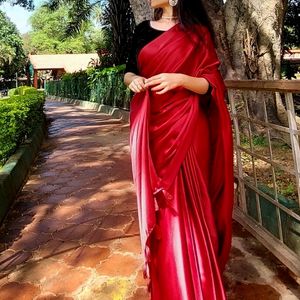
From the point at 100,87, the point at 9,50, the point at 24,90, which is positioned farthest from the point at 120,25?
the point at 9,50

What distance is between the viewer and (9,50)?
36469 mm

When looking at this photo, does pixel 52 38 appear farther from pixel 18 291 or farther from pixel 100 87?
pixel 18 291

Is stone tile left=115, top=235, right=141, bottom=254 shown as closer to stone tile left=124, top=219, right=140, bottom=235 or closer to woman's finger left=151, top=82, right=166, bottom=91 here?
stone tile left=124, top=219, right=140, bottom=235

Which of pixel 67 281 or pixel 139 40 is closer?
pixel 139 40

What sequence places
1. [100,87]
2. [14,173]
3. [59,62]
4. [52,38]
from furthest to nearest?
[52,38], [59,62], [100,87], [14,173]

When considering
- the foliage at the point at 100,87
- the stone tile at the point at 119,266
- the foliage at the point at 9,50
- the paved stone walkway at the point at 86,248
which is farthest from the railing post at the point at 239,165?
the foliage at the point at 9,50

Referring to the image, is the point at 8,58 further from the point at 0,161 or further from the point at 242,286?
the point at 242,286

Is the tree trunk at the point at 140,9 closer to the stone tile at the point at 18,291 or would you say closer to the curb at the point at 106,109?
the stone tile at the point at 18,291

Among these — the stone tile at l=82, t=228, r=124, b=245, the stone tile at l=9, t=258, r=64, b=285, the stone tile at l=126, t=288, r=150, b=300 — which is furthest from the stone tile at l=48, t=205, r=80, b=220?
the stone tile at l=126, t=288, r=150, b=300

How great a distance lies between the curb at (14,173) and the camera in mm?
3840

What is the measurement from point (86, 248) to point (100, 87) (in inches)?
494

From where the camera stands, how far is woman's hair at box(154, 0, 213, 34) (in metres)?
1.69

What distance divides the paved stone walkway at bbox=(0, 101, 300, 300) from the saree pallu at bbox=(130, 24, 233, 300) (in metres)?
0.68

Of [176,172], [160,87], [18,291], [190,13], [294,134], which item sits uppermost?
[190,13]
